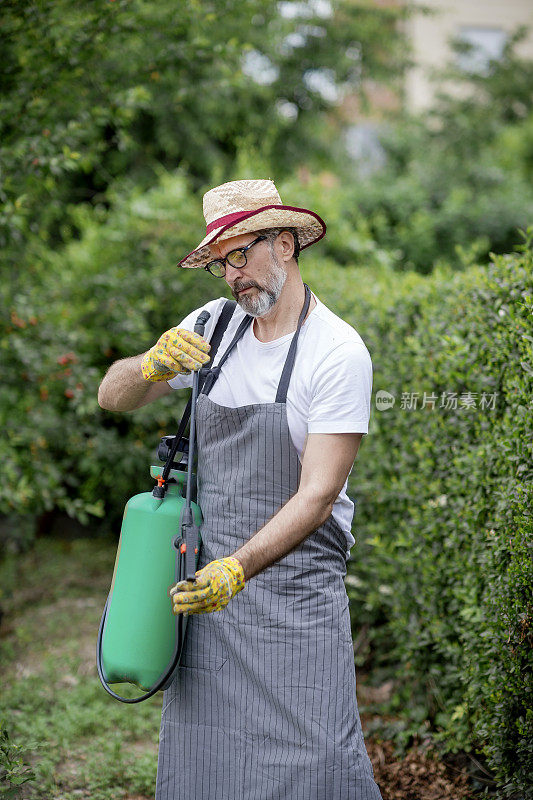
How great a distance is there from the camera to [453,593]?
3.40 metres

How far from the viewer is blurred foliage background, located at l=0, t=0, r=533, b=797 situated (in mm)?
2992

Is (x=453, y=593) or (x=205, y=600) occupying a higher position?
(x=205, y=600)

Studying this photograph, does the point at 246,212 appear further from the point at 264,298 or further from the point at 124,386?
the point at 124,386

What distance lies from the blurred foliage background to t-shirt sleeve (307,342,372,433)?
0.92 meters

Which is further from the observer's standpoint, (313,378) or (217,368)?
(217,368)

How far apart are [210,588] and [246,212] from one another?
3.40ft

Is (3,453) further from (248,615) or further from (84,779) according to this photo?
(248,615)

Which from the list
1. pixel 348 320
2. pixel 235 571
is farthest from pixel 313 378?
pixel 348 320

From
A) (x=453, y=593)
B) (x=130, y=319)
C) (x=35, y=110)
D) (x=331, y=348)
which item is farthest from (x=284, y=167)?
(x=331, y=348)

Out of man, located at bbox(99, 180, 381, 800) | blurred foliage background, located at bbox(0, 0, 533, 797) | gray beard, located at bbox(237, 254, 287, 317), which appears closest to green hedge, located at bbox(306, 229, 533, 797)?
blurred foliage background, located at bbox(0, 0, 533, 797)

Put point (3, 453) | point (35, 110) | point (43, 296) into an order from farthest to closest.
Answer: point (43, 296), point (3, 453), point (35, 110)

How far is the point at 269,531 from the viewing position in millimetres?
2004

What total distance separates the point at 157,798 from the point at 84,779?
122cm

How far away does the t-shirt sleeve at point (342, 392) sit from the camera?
6.77 feet
